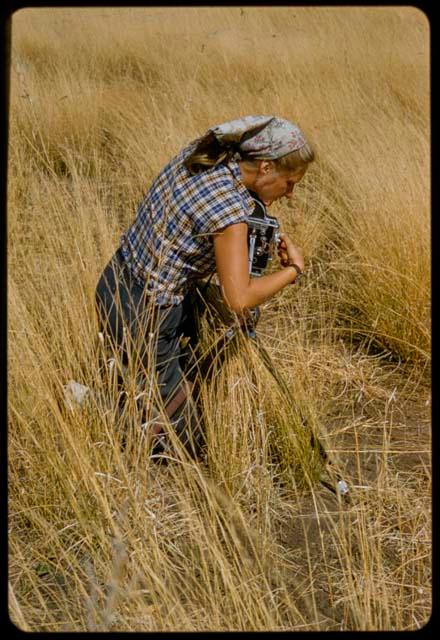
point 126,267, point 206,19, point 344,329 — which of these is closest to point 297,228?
point 344,329

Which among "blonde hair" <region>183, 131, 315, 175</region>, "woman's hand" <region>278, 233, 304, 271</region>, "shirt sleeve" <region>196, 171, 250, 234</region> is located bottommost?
"woman's hand" <region>278, 233, 304, 271</region>

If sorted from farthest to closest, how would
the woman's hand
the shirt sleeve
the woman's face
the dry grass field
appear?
the woman's hand < the woman's face < the shirt sleeve < the dry grass field

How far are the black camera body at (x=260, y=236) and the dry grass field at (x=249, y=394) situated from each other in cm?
30

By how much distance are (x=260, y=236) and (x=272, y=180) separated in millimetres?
195

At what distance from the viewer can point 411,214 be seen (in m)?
3.86

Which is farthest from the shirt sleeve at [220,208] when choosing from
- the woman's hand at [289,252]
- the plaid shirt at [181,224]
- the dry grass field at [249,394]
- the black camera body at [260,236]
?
the dry grass field at [249,394]

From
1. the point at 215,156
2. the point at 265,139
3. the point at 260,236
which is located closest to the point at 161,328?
the point at 260,236

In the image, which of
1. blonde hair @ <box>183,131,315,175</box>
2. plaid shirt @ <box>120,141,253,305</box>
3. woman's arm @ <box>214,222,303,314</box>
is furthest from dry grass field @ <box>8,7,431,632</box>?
blonde hair @ <box>183,131,315,175</box>

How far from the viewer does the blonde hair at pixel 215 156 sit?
2.72 meters

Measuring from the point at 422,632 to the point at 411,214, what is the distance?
223cm

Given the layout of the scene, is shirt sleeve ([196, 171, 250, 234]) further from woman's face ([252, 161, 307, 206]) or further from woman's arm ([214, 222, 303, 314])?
woman's face ([252, 161, 307, 206])

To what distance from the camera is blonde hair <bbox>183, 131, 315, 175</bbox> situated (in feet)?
8.91

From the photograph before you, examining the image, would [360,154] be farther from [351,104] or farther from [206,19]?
[206,19]

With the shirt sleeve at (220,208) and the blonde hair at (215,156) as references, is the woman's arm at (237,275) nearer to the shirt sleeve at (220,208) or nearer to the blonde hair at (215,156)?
the shirt sleeve at (220,208)
